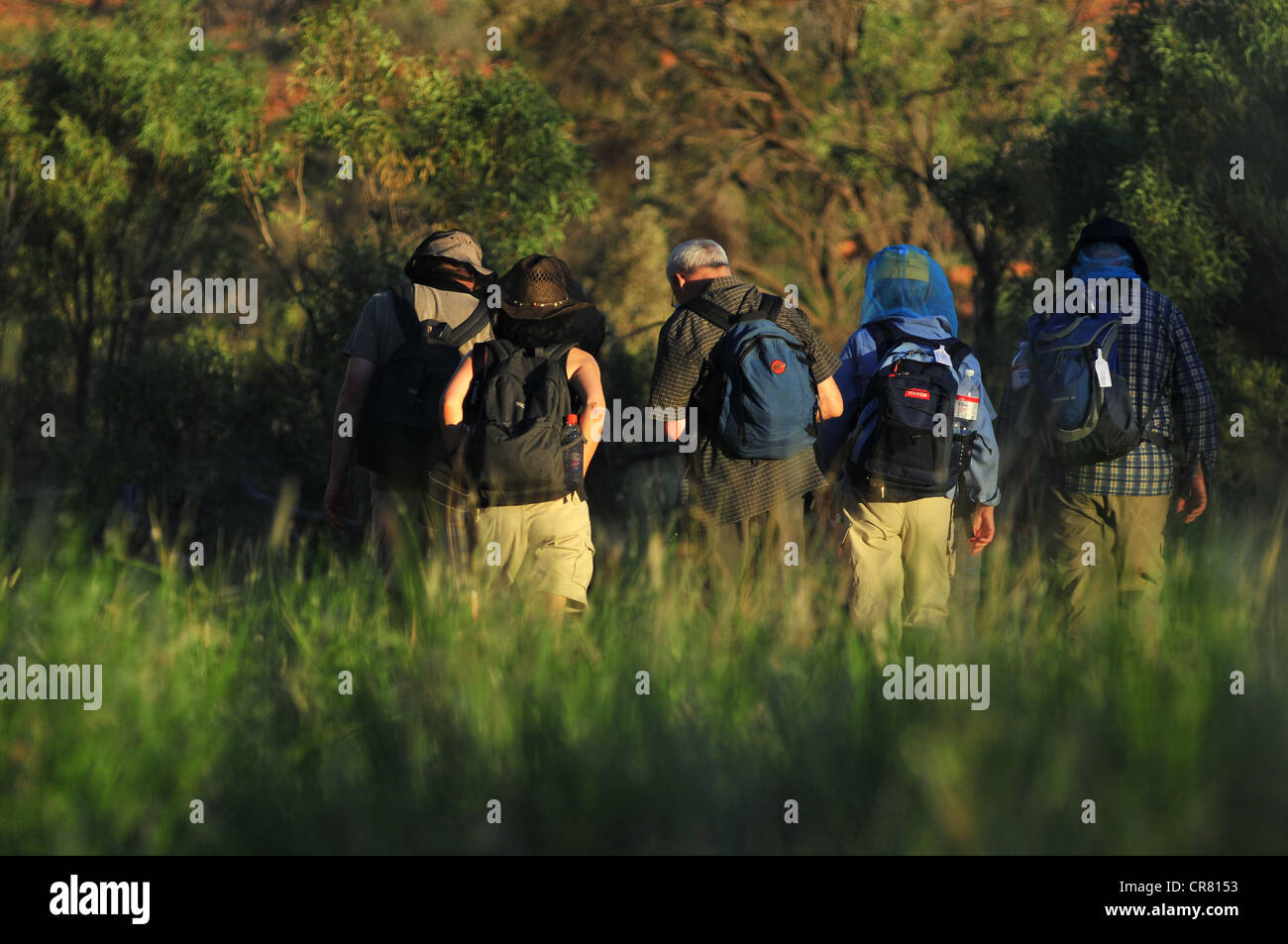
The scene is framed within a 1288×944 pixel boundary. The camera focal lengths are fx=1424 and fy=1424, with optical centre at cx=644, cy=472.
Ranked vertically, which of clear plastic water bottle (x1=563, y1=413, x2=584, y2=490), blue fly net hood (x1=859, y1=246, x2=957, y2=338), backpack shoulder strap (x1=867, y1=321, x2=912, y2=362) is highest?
blue fly net hood (x1=859, y1=246, x2=957, y2=338)

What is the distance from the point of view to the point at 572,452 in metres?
5.01

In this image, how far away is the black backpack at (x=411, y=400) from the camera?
5453 millimetres

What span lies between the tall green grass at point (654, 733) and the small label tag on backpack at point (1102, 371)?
0.76 meters

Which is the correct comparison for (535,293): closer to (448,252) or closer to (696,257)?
(696,257)

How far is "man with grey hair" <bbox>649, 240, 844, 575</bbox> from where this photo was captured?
5168 millimetres

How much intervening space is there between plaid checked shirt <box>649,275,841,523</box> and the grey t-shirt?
31.2 inches

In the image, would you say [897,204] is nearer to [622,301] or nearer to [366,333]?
[622,301]

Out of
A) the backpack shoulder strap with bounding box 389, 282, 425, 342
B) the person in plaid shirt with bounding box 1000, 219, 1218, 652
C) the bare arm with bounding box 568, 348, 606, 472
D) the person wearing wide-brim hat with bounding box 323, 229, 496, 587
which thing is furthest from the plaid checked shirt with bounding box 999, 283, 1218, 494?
the backpack shoulder strap with bounding box 389, 282, 425, 342

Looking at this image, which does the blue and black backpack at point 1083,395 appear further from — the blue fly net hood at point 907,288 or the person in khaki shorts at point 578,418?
the person in khaki shorts at point 578,418

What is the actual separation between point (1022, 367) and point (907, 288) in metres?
0.56

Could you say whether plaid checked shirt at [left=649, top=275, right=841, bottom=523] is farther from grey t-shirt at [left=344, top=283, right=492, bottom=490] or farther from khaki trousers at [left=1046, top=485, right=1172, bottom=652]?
khaki trousers at [left=1046, top=485, right=1172, bottom=652]

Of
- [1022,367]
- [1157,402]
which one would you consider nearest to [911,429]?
[1022,367]
